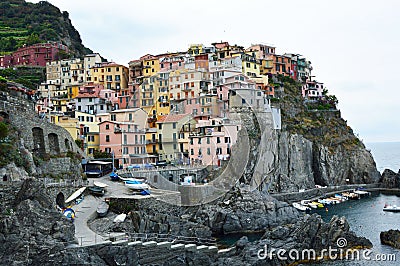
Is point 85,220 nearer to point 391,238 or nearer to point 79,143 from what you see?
point 79,143

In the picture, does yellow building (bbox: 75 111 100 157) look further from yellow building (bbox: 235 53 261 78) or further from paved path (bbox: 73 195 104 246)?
yellow building (bbox: 235 53 261 78)

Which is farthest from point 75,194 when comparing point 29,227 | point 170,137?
point 170,137

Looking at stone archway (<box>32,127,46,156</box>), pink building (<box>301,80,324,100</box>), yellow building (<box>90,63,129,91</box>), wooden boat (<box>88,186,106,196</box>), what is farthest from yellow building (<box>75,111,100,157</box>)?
pink building (<box>301,80,324,100</box>)

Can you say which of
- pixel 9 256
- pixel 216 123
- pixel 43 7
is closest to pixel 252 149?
pixel 216 123

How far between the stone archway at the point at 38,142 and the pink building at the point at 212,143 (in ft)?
62.6

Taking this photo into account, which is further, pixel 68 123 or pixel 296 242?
pixel 68 123

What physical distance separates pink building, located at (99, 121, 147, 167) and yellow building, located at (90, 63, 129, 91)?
20577mm

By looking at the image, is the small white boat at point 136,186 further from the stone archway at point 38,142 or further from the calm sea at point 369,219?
the calm sea at point 369,219

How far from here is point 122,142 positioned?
153 ft

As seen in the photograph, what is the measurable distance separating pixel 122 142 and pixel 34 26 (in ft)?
189

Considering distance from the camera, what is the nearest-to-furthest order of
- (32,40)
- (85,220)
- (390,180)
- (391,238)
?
1. (85,220)
2. (391,238)
3. (390,180)
4. (32,40)

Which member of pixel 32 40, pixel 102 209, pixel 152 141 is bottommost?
pixel 102 209

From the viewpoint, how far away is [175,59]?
217 ft

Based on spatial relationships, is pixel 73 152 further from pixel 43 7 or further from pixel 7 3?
pixel 7 3
